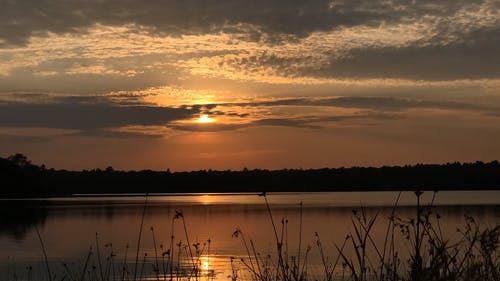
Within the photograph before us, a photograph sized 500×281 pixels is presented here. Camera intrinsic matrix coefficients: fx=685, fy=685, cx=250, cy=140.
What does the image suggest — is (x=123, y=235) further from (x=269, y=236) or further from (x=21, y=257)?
(x=21, y=257)

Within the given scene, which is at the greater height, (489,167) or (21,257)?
(489,167)

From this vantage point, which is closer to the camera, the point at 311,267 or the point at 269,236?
the point at 311,267

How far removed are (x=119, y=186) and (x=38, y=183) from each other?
47.9m

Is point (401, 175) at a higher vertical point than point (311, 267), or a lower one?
higher

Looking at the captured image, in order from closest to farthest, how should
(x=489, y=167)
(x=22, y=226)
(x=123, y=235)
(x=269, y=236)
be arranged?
(x=269, y=236) → (x=123, y=235) → (x=22, y=226) → (x=489, y=167)

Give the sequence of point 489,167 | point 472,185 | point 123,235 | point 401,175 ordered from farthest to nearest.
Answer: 1. point 472,185
2. point 489,167
3. point 401,175
4. point 123,235

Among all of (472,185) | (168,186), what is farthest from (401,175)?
(168,186)

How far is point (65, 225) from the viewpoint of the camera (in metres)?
42.8

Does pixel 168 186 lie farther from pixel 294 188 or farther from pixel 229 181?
pixel 294 188

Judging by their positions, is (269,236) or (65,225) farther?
(65,225)

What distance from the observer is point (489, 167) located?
356 feet

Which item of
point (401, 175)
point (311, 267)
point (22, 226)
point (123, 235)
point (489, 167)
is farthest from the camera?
point (489, 167)

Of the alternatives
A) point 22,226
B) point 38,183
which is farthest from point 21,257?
point 38,183

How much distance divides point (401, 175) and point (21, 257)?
78.4 meters
